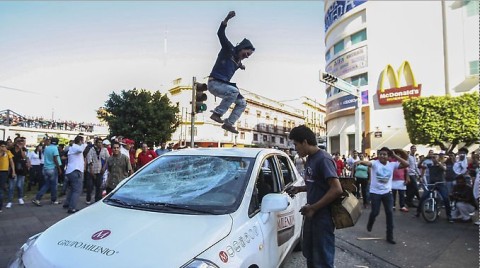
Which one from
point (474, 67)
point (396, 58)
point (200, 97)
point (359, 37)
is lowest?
point (200, 97)

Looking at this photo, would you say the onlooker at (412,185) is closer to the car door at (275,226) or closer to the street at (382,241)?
the street at (382,241)

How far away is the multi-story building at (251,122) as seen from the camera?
4631cm

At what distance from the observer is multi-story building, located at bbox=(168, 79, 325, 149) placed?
46.3 m

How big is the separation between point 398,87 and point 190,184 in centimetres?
2900

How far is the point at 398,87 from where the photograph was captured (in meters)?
27.7

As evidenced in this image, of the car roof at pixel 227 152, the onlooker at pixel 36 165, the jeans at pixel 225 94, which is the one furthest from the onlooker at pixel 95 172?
the car roof at pixel 227 152

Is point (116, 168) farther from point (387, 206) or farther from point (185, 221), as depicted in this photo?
point (387, 206)

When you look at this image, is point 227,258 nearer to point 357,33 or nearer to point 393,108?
point 393,108

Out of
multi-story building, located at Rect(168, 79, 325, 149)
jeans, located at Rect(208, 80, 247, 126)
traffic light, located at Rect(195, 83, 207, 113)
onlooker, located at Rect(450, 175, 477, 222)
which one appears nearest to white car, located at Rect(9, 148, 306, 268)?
jeans, located at Rect(208, 80, 247, 126)

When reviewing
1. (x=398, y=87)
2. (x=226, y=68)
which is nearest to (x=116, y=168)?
(x=226, y=68)

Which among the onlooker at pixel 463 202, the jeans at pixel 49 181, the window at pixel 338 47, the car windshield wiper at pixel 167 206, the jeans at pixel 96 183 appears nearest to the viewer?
the car windshield wiper at pixel 167 206

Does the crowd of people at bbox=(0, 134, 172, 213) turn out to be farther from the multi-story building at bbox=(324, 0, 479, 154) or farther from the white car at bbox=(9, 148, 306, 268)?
the multi-story building at bbox=(324, 0, 479, 154)

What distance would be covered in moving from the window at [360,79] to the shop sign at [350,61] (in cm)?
76

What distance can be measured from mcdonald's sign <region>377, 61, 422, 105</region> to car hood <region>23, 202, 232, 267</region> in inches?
1145
